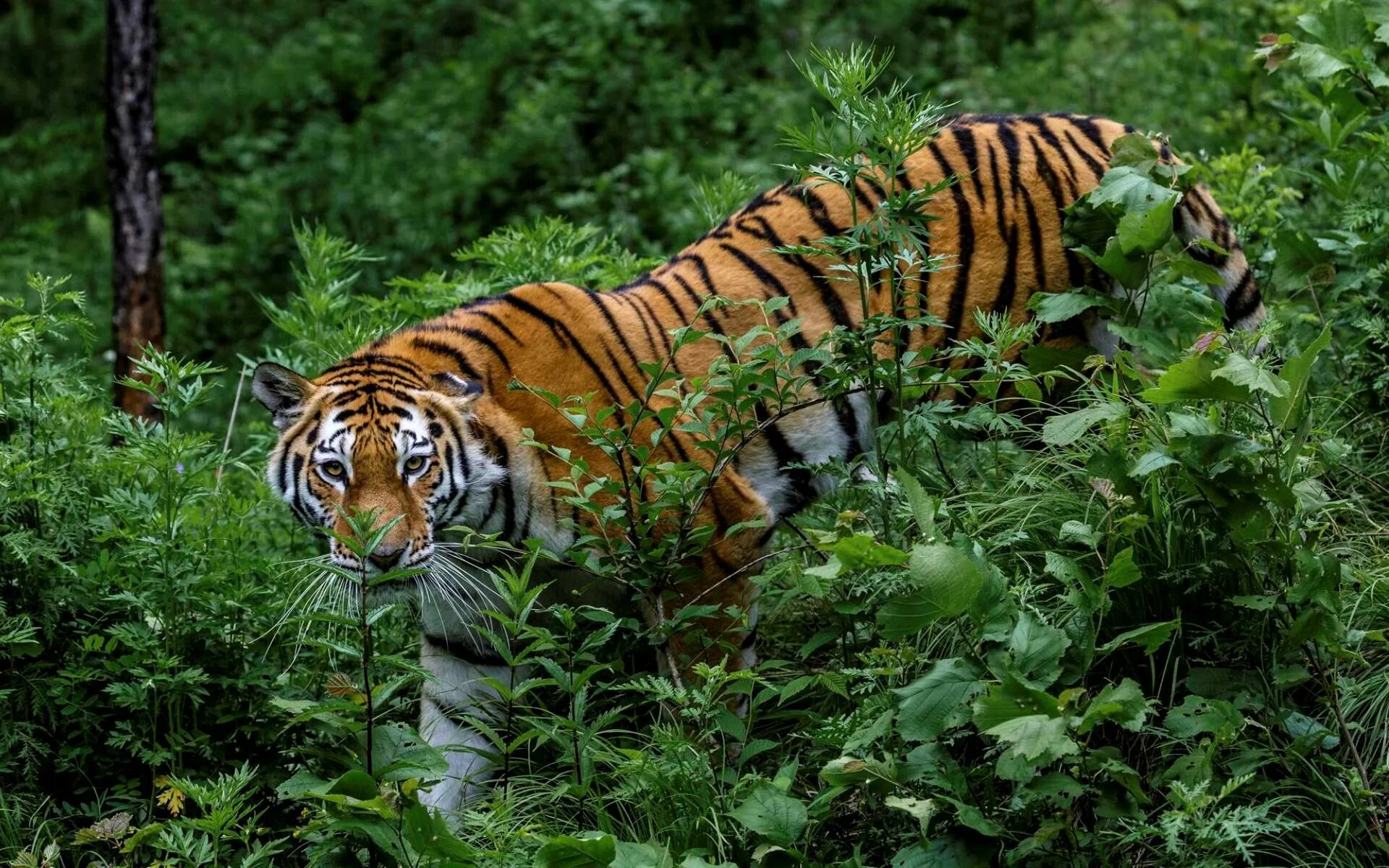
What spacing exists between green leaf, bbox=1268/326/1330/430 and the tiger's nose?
75.1 inches

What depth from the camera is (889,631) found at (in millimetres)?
2826

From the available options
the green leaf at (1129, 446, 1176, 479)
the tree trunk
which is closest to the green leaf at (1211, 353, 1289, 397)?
the green leaf at (1129, 446, 1176, 479)

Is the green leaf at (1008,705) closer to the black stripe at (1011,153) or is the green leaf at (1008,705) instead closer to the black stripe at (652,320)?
the black stripe at (652,320)

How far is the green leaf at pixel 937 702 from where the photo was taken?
281cm

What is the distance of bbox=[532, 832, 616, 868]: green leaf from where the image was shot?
271 cm

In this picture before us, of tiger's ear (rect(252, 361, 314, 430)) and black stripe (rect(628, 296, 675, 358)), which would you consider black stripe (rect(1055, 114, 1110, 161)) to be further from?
tiger's ear (rect(252, 361, 314, 430))

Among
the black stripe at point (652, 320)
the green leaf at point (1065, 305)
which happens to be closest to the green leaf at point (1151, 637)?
the green leaf at point (1065, 305)

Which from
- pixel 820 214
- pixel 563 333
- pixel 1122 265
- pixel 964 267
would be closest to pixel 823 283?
pixel 820 214

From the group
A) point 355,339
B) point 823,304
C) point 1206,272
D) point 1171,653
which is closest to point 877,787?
point 1171,653

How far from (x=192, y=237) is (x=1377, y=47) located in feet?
24.7

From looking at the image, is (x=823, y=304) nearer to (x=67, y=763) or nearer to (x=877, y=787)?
(x=877, y=787)

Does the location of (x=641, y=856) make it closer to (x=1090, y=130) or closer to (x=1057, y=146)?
(x=1057, y=146)

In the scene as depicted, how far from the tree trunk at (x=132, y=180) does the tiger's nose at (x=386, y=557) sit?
313 centimetres

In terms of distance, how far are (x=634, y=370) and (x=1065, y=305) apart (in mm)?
1193
